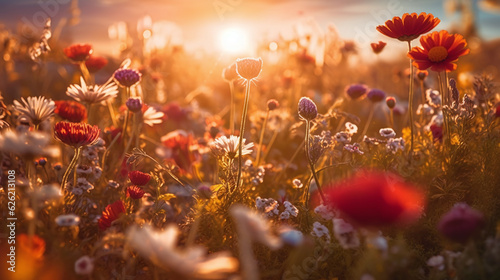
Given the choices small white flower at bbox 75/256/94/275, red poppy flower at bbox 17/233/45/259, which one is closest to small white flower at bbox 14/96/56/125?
red poppy flower at bbox 17/233/45/259

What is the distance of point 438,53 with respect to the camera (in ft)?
7.77

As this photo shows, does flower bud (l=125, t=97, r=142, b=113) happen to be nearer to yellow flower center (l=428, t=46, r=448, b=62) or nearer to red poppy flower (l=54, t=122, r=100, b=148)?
red poppy flower (l=54, t=122, r=100, b=148)

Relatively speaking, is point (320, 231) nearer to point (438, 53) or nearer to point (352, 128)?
point (352, 128)

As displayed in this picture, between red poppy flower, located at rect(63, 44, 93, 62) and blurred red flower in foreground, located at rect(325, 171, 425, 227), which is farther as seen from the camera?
red poppy flower, located at rect(63, 44, 93, 62)

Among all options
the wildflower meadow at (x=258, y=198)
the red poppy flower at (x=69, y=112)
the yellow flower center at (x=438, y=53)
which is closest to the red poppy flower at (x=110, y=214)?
the wildflower meadow at (x=258, y=198)

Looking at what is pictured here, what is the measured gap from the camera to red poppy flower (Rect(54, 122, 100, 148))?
2047 millimetres

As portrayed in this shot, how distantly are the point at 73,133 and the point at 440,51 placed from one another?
6.52 feet

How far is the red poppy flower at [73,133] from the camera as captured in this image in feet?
6.72

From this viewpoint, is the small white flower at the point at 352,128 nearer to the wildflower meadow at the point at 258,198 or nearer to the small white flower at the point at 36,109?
the wildflower meadow at the point at 258,198

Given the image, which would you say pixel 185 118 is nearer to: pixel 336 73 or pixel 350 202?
pixel 350 202

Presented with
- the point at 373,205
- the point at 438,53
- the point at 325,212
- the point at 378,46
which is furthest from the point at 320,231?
the point at 378,46

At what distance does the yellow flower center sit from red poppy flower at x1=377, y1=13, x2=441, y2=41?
0.12m

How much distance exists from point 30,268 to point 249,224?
35.7 inches

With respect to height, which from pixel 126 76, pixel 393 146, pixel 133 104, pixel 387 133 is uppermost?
pixel 126 76
